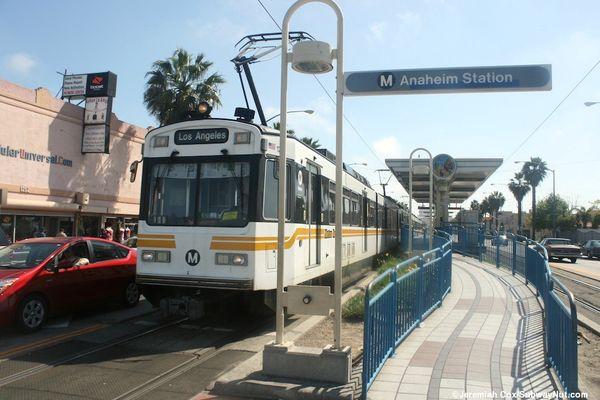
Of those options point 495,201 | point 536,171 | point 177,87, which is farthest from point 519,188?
point 177,87

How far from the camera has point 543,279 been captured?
32.0 feet

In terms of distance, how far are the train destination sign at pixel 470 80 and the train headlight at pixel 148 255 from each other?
432 cm

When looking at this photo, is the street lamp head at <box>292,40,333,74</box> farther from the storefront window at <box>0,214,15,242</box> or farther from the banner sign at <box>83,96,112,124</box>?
the banner sign at <box>83,96,112,124</box>

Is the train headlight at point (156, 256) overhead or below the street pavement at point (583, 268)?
overhead

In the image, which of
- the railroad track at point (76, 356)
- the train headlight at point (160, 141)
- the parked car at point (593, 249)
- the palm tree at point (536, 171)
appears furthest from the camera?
the palm tree at point (536, 171)

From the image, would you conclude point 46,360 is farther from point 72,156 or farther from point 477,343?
point 72,156

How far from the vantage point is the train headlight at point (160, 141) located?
348 inches

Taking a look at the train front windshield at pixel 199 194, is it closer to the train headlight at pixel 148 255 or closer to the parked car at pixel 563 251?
the train headlight at pixel 148 255

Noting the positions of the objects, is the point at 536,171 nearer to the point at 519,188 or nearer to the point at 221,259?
the point at 519,188

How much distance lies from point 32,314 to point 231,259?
134 inches

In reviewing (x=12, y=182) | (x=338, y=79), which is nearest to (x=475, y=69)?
(x=338, y=79)

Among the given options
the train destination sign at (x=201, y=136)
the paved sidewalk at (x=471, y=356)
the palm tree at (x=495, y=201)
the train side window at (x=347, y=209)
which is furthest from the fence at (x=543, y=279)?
the palm tree at (x=495, y=201)

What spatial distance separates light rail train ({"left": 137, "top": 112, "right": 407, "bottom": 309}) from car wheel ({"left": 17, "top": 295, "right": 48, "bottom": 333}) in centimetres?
167

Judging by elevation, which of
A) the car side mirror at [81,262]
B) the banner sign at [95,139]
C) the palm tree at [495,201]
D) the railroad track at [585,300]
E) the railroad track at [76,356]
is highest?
the palm tree at [495,201]
